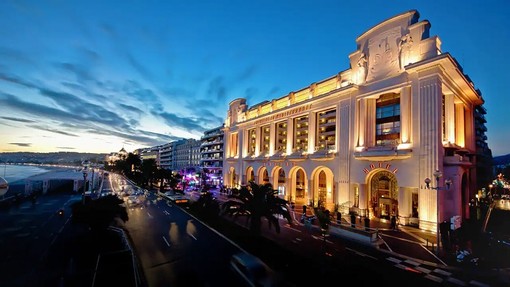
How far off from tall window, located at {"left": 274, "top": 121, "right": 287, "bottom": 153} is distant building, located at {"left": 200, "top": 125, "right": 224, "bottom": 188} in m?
23.3

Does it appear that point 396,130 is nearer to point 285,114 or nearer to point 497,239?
point 497,239

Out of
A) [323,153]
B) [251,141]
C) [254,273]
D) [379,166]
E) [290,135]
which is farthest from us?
[251,141]

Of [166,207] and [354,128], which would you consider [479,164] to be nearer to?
[354,128]

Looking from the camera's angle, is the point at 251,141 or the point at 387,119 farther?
the point at 251,141

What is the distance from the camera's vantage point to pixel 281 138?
5544cm

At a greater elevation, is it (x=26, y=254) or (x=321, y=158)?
(x=321, y=158)

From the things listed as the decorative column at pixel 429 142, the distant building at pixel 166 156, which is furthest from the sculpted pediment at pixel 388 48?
the distant building at pixel 166 156

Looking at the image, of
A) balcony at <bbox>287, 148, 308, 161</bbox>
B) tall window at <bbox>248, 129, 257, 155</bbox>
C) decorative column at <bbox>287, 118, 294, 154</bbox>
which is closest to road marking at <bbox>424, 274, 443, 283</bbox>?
balcony at <bbox>287, 148, 308, 161</bbox>

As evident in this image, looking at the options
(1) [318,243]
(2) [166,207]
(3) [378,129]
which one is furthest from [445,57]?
(2) [166,207]

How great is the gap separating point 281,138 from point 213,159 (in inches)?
1232

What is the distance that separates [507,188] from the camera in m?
82.2

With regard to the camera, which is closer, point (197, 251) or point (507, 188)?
point (197, 251)

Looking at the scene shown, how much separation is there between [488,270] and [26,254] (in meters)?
30.1

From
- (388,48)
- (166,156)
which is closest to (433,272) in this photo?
(388,48)
